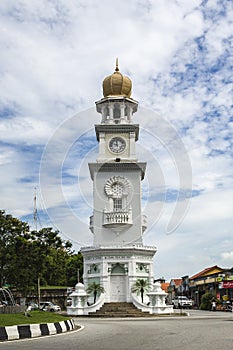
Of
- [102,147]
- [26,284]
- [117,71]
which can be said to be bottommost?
[26,284]

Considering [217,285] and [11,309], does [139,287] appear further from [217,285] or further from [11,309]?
[11,309]

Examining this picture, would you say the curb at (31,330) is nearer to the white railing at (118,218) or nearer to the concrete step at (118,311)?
the concrete step at (118,311)

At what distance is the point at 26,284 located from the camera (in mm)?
43812

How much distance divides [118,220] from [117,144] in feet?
27.0

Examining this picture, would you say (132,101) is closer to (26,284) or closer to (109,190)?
(109,190)

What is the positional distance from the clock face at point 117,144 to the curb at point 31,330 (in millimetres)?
33684

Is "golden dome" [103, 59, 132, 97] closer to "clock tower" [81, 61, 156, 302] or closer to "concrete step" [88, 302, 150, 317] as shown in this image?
"clock tower" [81, 61, 156, 302]

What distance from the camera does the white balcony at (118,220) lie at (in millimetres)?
48469

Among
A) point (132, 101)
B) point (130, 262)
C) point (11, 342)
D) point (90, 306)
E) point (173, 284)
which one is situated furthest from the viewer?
point (173, 284)

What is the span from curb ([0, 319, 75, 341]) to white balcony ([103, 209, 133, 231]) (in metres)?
29.6

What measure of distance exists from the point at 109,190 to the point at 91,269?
27.1 feet

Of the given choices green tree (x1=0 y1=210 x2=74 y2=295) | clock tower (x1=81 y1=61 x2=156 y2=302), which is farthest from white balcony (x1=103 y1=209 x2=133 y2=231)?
green tree (x1=0 y1=210 x2=74 y2=295)

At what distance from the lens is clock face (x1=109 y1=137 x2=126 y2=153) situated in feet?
169

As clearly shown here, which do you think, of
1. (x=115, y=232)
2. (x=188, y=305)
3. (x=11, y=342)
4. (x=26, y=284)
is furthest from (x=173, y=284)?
(x=11, y=342)
